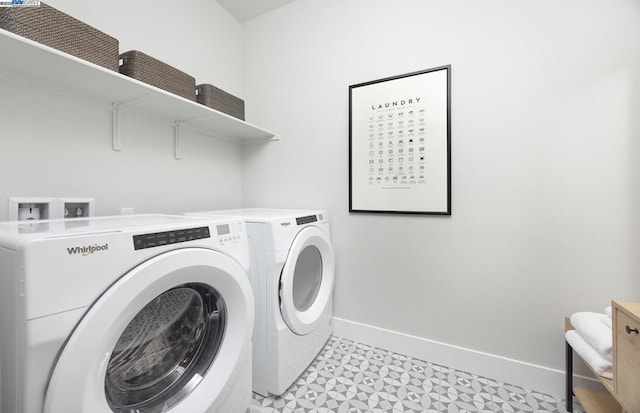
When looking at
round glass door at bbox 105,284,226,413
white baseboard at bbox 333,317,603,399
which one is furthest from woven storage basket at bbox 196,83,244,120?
white baseboard at bbox 333,317,603,399

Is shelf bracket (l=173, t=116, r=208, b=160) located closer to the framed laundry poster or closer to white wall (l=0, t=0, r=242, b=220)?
white wall (l=0, t=0, r=242, b=220)

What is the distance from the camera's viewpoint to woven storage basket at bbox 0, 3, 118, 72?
2.91ft

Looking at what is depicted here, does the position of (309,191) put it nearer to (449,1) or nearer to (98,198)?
(98,198)

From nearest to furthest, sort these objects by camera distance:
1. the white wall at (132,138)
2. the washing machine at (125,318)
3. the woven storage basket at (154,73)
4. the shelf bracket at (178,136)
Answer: the washing machine at (125,318), the white wall at (132,138), the woven storage basket at (154,73), the shelf bracket at (178,136)

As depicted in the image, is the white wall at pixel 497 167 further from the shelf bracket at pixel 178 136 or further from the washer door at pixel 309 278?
the shelf bracket at pixel 178 136

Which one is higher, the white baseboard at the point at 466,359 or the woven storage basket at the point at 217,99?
the woven storage basket at the point at 217,99

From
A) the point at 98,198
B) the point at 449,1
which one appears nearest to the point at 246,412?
the point at 98,198

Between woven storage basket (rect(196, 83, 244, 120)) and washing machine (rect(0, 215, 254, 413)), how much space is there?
38.7 inches

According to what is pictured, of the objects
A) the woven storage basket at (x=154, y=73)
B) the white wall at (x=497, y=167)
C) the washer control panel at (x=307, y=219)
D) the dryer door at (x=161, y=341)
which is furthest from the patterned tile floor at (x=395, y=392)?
the woven storage basket at (x=154, y=73)

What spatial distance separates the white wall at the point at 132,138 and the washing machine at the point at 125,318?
502 millimetres

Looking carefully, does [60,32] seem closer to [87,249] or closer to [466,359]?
[87,249]

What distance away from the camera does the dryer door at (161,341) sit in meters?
0.61

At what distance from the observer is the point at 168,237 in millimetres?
804

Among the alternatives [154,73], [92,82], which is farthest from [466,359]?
[92,82]
